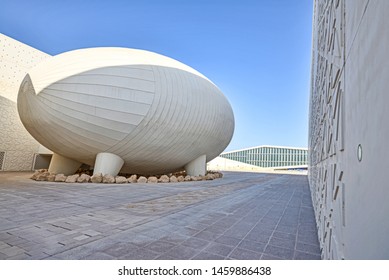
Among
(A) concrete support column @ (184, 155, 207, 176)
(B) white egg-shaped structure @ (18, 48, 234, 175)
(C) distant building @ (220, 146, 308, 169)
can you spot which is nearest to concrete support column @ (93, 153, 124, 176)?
(B) white egg-shaped structure @ (18, 48, 234, 175)

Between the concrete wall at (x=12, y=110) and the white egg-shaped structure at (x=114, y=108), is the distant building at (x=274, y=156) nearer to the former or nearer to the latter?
the white egg-shaped structure at (x=114, y=108)

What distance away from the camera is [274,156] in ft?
181

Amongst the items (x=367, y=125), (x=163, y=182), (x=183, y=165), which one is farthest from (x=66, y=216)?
(x=183, y=165)

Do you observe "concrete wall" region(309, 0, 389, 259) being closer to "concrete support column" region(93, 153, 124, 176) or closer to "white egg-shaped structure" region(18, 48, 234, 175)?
"white egg-shaped structure" region(18, 48, 234, 175)

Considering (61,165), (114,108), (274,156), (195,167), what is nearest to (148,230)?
(114,108)

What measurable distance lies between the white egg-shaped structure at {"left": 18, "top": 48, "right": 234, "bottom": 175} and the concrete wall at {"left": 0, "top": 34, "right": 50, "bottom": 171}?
210 inches

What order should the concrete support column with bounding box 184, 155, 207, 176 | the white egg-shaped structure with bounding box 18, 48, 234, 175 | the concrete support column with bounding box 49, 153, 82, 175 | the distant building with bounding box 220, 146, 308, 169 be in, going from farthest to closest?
the distant building with bounding box 220, 146, 308, 169 < the concrete support column with bounding box 184, 155, 207, 176 < the concrete support column with bounding box 49, 153, 82, 175 < the white egg-shaped structure with bounding box 18, 48, 234, 175

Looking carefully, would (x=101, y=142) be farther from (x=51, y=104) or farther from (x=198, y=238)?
(x=198, y=238)

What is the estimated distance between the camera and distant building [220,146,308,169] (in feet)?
172

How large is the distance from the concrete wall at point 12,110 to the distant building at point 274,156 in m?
50.0

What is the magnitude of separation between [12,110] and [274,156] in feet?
172

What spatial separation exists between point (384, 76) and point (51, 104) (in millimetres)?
11325

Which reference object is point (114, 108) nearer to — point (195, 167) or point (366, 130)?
point (195, 167)

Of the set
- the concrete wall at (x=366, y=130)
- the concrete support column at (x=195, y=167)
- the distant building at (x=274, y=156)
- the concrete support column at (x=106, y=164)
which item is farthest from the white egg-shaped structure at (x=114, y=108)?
the distant building at (x=274, y=156)
